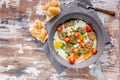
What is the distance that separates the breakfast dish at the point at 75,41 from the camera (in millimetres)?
2303

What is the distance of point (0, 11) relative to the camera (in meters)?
2.36

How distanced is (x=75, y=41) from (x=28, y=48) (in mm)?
227

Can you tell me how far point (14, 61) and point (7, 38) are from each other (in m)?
0.11

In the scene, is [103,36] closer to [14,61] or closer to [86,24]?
[86,24]

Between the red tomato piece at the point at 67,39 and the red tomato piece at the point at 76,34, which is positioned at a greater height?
the red tomato piece at the point at 76,34

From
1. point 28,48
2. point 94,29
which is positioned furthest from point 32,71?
point 94,29

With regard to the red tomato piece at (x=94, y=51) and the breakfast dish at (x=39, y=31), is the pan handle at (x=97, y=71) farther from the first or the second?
the breakfast dish at (x=39, y=31)

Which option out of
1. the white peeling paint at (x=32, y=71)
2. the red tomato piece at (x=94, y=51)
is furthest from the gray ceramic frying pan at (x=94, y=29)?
the white peeling paint at (x=32, y=71)

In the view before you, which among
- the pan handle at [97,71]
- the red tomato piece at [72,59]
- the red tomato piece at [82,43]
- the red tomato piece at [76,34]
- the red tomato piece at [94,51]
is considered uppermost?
the red tomato piece at [76,34]

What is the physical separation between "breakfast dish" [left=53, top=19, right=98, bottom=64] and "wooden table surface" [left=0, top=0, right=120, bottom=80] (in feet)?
0.23

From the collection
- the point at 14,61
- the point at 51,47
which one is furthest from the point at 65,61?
the point at 14,61

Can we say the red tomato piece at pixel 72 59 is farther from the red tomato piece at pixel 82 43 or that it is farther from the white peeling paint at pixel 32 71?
the white peeling paint at pixel 32 71

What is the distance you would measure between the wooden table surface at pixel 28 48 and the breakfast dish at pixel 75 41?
7 cm

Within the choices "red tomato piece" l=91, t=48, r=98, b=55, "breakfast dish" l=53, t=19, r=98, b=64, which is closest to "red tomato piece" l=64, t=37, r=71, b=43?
"breakfast dish" l=53, t=19, r=98, b=64
